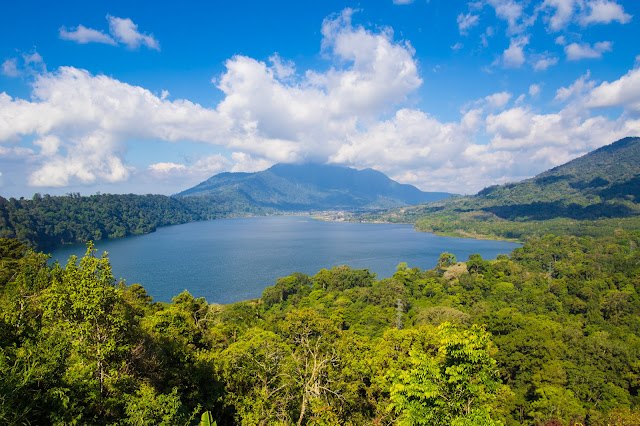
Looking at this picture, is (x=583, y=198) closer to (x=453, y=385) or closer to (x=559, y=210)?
(x=559, y=210)

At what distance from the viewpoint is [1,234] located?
271 feet

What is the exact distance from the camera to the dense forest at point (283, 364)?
6.46 metres

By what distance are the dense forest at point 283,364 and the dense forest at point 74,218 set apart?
269 feet

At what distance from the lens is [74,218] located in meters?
118

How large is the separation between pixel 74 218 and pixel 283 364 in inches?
5402

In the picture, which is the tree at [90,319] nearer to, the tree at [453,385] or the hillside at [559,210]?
the tree at [453,385]

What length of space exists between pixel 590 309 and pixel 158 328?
4456 centimetres

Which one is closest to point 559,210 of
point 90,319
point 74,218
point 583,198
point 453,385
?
point 583,198

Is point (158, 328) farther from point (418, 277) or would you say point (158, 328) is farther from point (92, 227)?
point (92, 227)

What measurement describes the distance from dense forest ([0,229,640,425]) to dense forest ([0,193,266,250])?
81.9 meters

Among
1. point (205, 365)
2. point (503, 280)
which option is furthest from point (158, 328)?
point (503, 280)

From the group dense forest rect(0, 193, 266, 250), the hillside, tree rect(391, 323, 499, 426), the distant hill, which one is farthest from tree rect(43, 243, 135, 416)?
the distant hill

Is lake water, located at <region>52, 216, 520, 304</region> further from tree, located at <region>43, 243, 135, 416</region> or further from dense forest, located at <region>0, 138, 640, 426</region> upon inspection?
tree, located at <region>43, 243, 135, 416</region>

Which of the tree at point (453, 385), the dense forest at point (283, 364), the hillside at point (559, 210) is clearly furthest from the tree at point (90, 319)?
the hillside at point (559, 210)
